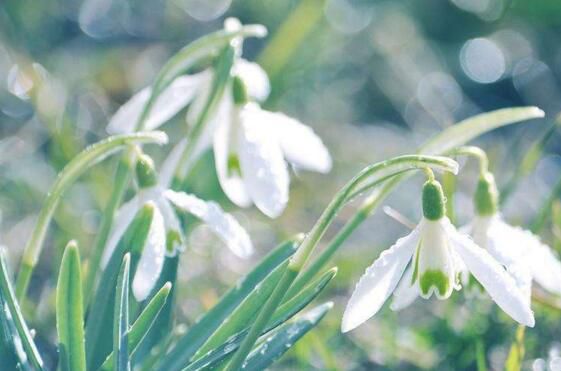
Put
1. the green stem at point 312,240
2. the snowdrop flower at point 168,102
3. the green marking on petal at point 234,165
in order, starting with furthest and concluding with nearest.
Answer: the snowdrop flower at point 168,102
the green marking on petal at point 234,165
the green stem at point 312,240

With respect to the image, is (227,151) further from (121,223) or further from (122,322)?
(122,322)

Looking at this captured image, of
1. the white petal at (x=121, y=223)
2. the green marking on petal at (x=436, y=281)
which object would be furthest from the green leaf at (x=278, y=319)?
the white petal at (x=121, y=223)

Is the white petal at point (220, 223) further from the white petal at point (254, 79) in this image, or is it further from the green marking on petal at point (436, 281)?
the white petal at point (254, 79)

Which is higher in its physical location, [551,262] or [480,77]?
[551,262]

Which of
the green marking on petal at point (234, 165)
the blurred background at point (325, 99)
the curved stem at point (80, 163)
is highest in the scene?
the curved stem at point (80, 163)

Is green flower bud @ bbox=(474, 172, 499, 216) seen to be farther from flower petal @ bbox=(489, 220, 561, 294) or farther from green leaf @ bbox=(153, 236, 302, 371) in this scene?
green leaf @ bbox=(153, 236, 302, 371)

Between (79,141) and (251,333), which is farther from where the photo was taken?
(79,141)

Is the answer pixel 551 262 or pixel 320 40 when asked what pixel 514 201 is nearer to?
pixel 320 40

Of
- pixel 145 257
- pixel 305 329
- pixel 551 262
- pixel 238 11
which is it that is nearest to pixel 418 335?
pixel 551 262
